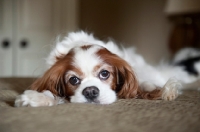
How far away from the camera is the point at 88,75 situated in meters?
1.32

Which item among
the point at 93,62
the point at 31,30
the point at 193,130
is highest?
the point at 31,30

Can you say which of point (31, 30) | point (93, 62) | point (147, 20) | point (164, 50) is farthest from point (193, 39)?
point (93, 62)

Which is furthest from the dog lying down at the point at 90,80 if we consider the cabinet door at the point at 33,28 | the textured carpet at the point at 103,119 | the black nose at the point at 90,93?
the cabinet door at the point at 33,28

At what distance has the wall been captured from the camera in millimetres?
3256

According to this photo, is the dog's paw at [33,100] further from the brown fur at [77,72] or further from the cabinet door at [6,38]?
the cabinet door at [6,38]

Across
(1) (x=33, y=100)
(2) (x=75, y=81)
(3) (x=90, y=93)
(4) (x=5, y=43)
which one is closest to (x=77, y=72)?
(2) (x=75, y=81)

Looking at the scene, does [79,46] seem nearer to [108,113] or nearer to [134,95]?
[134,95]

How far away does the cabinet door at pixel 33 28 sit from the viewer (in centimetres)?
343

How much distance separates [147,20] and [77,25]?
0.74 meters

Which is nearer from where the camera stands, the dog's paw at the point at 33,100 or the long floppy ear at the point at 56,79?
the dog's paw at the point at 33,100

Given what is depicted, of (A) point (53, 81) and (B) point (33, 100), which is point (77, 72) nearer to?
(A) point (53, 81)

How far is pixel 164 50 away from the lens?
10.6 ft

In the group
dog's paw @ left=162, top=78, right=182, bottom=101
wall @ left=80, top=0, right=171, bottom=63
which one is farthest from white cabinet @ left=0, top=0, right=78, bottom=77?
dog's paw @ left=162, top=78, right=182, bottom=101

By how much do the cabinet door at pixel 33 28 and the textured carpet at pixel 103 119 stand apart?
2.51 m
